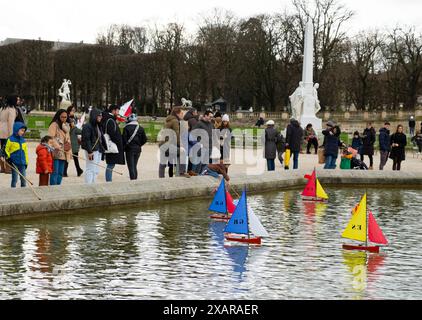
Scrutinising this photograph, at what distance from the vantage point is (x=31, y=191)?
14781 mm

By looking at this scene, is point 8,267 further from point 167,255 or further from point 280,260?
point 280,260

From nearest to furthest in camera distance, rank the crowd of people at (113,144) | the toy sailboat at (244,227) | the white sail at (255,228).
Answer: the toy sailboat at (244,227), the white sail at (255,228), the crowd of people at (113,144)

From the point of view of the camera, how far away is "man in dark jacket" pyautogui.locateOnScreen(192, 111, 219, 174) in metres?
19.9

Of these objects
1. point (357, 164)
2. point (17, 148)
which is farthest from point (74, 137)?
point (357, 164)

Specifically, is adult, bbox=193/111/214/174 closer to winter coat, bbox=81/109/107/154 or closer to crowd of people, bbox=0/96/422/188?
crowd of people, bbox=0/96/422/188

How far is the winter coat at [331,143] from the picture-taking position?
2423 centimetres

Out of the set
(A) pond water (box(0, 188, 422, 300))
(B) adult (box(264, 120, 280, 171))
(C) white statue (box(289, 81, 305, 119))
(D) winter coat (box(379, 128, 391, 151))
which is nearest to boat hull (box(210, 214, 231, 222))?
(A) pond water (box(0, 188, 422, 300))

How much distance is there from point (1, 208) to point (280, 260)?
440cm

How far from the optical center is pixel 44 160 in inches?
645

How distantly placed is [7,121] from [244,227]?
24.3 ft

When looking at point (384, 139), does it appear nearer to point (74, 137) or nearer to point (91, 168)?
point (74, 137)

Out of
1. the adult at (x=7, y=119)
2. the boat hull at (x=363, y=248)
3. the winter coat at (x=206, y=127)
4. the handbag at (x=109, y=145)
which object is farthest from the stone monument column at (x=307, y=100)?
the boat hull at (x=363, y=248)

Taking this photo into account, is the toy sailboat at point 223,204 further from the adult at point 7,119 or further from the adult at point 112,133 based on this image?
the adult at point 7,119

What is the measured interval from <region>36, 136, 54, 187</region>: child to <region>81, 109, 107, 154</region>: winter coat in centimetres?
136
